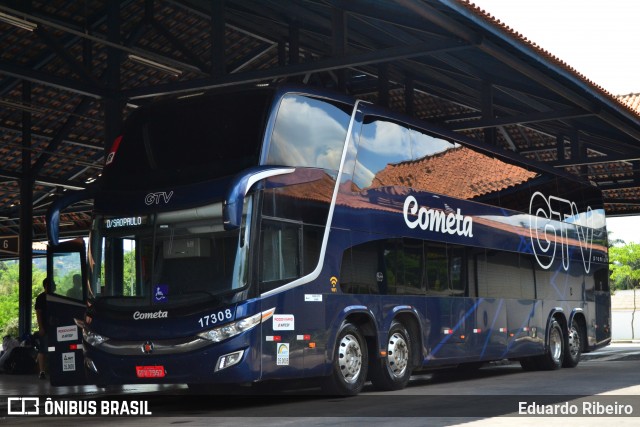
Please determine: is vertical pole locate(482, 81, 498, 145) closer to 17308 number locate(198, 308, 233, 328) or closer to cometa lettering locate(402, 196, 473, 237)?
cometa lettering locate(402, 196, 473, 237)

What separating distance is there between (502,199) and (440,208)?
2.70 meters

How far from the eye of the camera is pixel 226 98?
41.1 ft

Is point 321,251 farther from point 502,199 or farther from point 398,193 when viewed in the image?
point 502,199

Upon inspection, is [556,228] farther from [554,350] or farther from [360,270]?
[360,270]

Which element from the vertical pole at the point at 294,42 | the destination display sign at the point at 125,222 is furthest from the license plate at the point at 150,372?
the vertical pole at the point at 294,42

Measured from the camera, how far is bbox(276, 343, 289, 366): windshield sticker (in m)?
11.9

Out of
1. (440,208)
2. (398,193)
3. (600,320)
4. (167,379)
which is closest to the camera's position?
(167,379)

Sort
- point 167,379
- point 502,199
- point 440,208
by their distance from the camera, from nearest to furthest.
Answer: point 167,379 < point 440,208 < point 502,199

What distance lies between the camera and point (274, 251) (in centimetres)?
1195

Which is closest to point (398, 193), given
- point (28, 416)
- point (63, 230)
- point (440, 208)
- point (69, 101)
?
point (440, 208)

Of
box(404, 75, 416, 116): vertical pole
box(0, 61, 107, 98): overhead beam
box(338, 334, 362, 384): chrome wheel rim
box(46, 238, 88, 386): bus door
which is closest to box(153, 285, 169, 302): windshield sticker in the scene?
box(338, 334, 362, 384): chrome wheel rim

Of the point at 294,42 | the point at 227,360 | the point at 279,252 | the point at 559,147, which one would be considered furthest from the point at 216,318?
the point at 559,147

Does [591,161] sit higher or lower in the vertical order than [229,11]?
lower

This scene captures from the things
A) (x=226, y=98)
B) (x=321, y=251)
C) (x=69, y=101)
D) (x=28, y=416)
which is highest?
(x=69, y=101)
